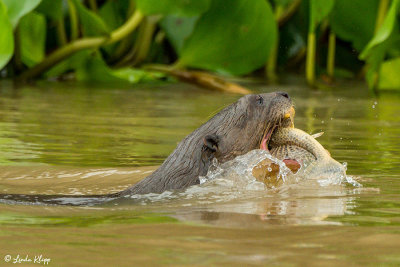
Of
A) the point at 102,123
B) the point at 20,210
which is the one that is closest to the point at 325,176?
the point at 20,210

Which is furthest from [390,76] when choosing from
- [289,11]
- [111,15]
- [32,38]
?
[32,38]

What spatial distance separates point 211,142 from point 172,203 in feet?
1.75

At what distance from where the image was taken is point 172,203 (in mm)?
3461

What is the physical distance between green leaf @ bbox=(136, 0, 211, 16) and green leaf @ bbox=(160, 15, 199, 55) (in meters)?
1.00

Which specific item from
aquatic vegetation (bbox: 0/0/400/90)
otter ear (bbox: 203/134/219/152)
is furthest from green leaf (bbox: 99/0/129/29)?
otter ear (bbox: 203/134/219/152)

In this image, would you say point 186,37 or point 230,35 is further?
point 186,37

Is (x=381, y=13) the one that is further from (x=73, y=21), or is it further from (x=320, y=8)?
(x=73, y=21)

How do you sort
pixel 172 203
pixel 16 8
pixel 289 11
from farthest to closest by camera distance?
pixel 289 11
pixel 16 8
pixel 172 203

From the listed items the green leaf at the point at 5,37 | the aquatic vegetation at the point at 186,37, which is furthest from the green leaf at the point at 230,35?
the green leaf at the point at 5,37

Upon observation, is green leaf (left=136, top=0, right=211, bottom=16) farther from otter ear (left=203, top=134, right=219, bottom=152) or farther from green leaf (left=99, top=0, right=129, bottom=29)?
otter ear (left=203, top=134, right=219, bottom=152)

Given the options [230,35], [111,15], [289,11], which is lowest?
[230,35]

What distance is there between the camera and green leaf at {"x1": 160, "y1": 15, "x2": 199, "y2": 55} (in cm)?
869

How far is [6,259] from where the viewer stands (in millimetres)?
2439

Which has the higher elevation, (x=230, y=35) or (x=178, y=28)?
(x=178, y=28)
